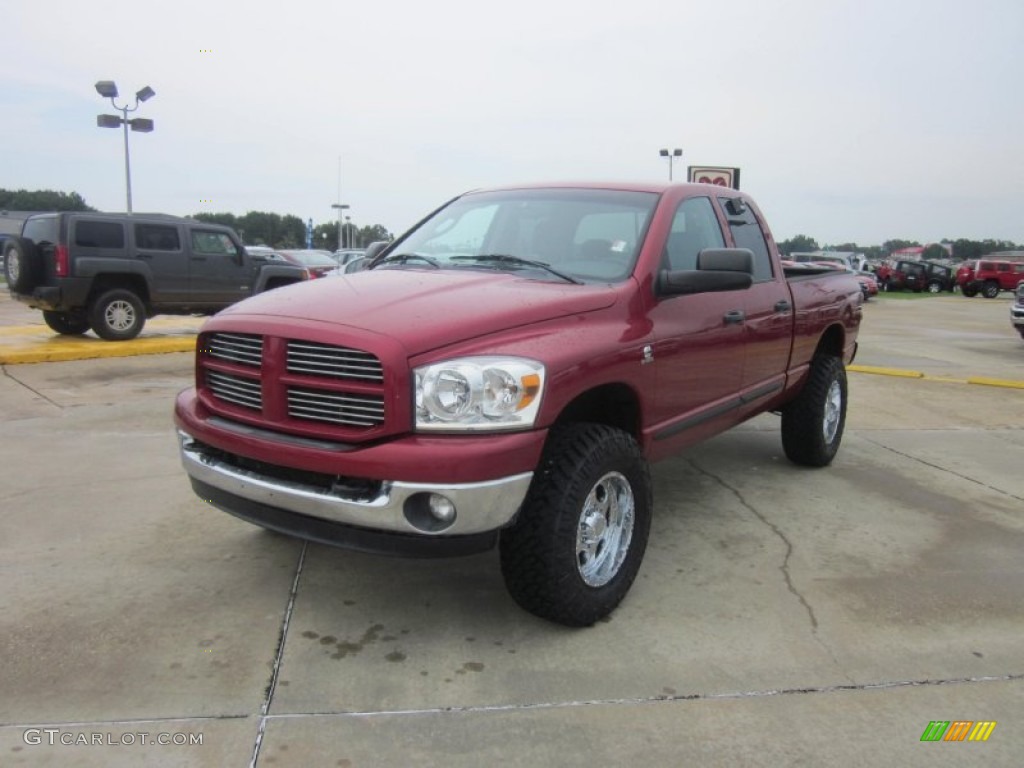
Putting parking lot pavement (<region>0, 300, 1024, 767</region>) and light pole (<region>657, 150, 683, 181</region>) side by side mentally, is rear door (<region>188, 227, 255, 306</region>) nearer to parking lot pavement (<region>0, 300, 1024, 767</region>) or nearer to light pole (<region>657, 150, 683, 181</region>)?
parking lot pavement (<region>0, 300, 1024, 767</region>)

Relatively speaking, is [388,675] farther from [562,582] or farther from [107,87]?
[107,87]

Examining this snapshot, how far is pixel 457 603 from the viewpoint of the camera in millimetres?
3488

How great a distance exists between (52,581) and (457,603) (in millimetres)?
1808

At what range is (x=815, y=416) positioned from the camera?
5.56m

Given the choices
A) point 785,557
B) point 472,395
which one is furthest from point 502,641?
point 785,557

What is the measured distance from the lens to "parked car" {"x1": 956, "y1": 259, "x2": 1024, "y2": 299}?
113 feet

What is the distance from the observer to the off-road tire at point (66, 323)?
1179 centimetres

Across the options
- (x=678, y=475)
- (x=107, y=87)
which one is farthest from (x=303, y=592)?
(x=107, y=87)

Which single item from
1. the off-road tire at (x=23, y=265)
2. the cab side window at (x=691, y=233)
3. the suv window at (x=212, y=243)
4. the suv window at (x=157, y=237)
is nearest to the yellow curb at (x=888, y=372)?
the cab side window at (x=691, y=233)

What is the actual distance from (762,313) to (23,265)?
10.3 meters

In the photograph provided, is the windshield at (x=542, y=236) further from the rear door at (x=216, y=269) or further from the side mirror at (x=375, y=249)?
the rear door at (x=216, y=269)

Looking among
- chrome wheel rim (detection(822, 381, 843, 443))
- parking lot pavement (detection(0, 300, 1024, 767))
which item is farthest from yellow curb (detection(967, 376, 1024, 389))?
parking lot pavement (detection(0, 300, 1024, 767))

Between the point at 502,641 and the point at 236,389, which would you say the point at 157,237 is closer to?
the point at 236,389

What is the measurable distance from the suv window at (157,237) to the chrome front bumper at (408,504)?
1029 cm
